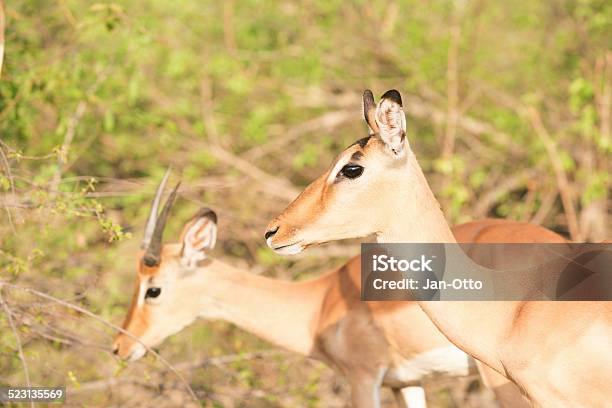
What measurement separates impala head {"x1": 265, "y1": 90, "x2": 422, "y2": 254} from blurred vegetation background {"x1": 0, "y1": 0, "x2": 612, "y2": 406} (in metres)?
2.34

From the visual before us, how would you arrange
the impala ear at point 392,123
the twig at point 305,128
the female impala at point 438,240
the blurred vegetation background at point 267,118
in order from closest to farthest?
the female impala at point 438,240 → the impala ear at point 392,123 → the blurred vegetation background at point 267,118 → the twig at point 305,128

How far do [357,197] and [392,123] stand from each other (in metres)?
0.34

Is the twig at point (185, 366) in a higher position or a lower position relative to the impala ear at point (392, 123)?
lower

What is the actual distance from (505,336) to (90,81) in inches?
176

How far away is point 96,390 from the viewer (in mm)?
6168

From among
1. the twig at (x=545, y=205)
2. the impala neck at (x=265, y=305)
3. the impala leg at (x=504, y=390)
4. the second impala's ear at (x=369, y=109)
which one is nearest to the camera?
the second impala's ear at (x=369, y=109)

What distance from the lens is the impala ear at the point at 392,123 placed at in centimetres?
373

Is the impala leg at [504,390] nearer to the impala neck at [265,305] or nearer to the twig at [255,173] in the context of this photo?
the impala neck at [265,305]

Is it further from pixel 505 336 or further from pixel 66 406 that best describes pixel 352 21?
pixel 505 336

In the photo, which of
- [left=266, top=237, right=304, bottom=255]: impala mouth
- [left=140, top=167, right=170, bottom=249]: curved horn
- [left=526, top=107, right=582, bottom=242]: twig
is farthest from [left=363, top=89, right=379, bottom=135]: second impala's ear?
[left=526, top=107, right=582, bottom=242]: twig

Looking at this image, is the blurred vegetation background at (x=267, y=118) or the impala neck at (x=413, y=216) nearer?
the impala neck at (x=413, y=216)

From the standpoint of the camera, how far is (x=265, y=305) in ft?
19.3

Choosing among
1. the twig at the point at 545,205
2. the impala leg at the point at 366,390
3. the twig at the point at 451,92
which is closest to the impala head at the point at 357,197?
the impala leg at the point at 366,390

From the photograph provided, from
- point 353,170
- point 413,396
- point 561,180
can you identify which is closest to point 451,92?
point 561,180
